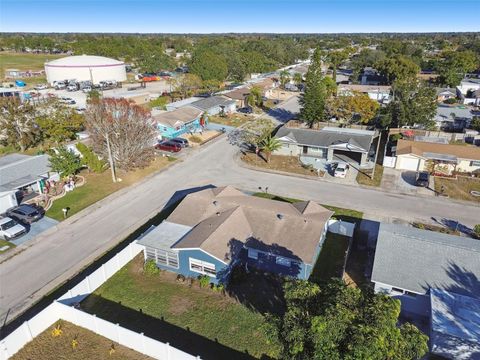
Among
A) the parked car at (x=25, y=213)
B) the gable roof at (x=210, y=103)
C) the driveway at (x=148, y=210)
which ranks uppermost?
the gable roof at (x=210, y=103)

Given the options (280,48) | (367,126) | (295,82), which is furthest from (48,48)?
(367,126)

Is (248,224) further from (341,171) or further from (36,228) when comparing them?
(341,171)

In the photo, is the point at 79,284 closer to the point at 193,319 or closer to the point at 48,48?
the point at 193,319

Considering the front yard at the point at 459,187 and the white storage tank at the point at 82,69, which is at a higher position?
the white storage tank at the point at 82,69

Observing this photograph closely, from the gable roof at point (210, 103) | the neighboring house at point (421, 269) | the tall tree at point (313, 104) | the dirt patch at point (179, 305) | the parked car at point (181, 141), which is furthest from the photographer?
the gable roof at point (210, 103)

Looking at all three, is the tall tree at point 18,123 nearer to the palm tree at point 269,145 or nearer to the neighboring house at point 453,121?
the palm tree at point 269,145

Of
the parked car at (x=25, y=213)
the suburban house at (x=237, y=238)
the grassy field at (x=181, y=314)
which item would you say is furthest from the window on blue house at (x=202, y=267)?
the parked car at (x=25, y=213)

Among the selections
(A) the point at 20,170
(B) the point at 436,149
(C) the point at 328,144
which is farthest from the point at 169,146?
(B) the point at 436,149
